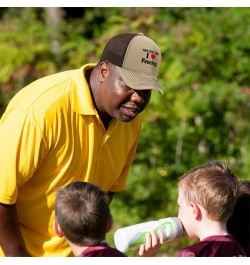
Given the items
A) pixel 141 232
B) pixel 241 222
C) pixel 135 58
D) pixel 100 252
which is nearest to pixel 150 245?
pixel 141 232

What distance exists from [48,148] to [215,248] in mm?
971

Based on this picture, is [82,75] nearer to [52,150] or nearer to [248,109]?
[52,150]

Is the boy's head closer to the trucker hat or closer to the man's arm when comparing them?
the trucker hat

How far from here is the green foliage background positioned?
7.97 m

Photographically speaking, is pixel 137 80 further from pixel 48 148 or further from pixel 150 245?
pixel 150 245

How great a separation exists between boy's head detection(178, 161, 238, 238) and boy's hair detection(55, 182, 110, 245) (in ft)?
1.48

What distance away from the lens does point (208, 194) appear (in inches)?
154

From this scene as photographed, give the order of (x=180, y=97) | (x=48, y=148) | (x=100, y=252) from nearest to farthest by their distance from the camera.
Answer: (x=100, y=252) → (x=48, y=148) → (x=180, y=97)

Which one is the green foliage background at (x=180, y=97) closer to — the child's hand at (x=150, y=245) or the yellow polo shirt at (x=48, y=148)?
the yellow polo shirt at (x=48, y=148)

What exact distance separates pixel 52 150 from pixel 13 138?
242mm

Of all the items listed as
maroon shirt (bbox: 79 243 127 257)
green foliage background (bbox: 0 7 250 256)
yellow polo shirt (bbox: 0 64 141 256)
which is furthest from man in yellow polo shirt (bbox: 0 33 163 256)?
green foliage background (bbox: 0 7 250 256)

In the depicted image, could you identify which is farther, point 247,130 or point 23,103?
point 247,130

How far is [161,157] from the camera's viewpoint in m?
8.18
